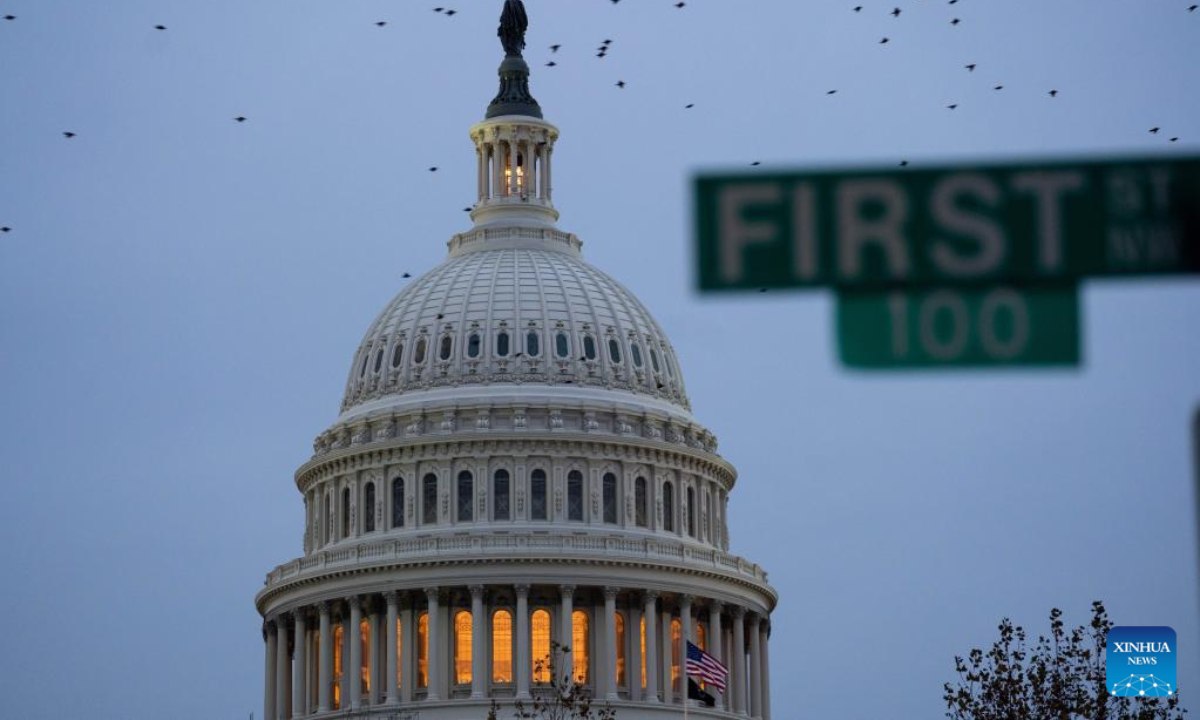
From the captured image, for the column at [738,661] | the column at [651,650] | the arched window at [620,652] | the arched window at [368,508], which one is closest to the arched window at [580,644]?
the arched window at [620,652]

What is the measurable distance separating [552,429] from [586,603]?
34.6 ft

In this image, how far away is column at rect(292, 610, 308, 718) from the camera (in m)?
154

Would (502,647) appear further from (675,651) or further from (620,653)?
(675,651)

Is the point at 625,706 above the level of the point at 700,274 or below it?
above

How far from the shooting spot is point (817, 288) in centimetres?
958

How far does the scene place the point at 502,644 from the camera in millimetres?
150625

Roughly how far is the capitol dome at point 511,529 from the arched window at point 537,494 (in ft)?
0.44

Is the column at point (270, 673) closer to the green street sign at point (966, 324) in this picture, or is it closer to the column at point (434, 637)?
the column at point (434, 637)

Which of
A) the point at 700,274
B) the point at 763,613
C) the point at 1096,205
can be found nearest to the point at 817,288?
the point at 700,274

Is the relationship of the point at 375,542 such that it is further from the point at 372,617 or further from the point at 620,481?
the point at 620,481

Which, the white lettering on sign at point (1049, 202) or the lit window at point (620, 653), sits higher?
the lit window at point (620, 653)

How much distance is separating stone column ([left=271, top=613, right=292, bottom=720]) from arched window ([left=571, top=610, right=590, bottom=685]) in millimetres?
19045

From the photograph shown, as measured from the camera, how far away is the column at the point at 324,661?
151875 mm

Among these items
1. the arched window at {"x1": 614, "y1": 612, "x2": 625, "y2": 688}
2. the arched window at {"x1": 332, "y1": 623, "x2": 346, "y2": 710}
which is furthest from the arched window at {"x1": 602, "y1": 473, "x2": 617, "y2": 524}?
the arched window at {"x1": 332, "y1": 623, "x2": 346, "y2": 710}
